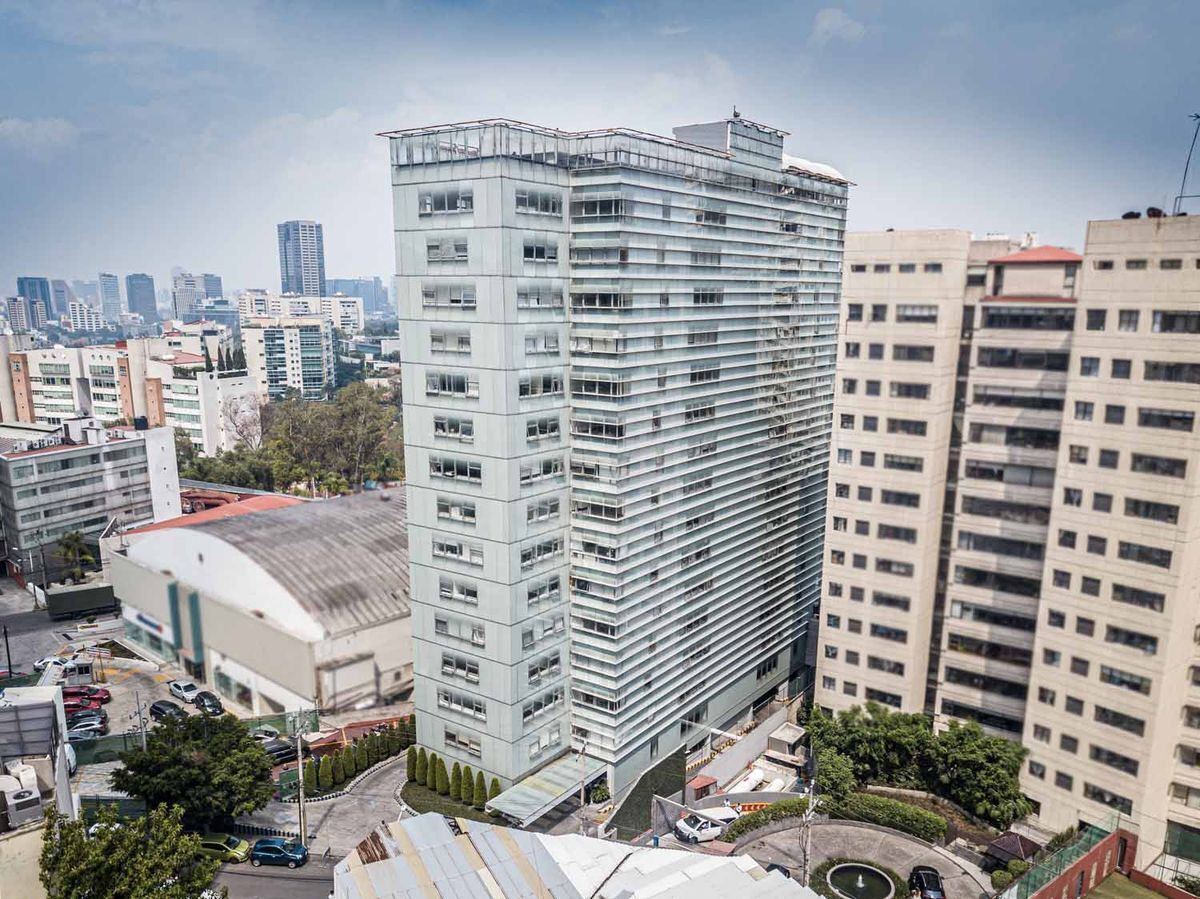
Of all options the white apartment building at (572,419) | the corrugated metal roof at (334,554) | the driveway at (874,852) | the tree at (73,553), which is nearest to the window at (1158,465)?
the driveway at (874,852)

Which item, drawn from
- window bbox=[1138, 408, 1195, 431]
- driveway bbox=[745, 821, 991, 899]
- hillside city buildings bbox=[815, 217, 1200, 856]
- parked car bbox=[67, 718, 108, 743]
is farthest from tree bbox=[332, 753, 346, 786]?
window bbox=[1138, 408, 1195, 431]

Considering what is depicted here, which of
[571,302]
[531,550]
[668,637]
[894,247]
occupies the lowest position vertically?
[668,637]

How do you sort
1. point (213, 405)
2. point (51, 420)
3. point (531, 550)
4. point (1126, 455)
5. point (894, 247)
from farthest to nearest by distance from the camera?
point (51, 420) → point (213, 405) → point (894, 247) → point (531, 550) → point (1126, 455)

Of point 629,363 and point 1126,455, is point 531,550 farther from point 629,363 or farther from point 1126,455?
point 1126,455

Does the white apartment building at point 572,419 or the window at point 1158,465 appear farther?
the white apartment building at point 572,419

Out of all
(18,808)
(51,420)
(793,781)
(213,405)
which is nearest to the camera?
(18,808)

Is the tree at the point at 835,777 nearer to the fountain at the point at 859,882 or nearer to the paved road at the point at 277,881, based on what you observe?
the fountain at the point at 859,882

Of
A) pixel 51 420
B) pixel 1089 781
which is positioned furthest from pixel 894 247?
pixel 51 420
